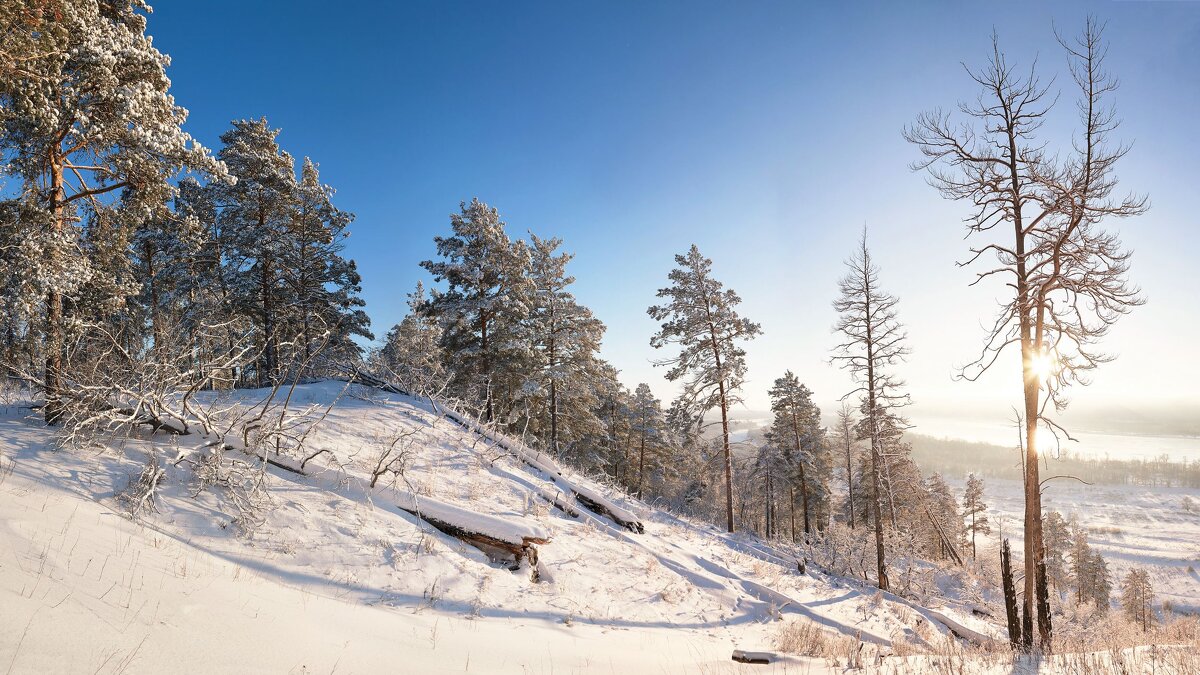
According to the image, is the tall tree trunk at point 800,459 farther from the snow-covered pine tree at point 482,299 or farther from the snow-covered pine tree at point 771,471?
the snow-covered pine tree at point 482,299

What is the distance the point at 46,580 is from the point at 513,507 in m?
6.43

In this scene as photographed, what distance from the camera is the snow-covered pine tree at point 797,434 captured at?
28.8 metres

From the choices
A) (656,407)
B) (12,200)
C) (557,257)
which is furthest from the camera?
(656,407)

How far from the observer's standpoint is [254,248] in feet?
55.3

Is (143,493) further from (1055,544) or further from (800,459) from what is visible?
(1055,544)

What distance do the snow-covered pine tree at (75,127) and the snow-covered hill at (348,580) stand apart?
2.61 m

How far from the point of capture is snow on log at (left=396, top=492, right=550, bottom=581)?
7.12 meters

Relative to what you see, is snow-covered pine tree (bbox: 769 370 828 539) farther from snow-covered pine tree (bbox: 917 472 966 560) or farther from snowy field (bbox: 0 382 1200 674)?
snowy field (bbox: 0 382 1200 674)

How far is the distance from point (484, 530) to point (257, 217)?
18.2 m

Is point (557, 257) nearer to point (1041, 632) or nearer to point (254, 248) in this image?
point (254, 248)

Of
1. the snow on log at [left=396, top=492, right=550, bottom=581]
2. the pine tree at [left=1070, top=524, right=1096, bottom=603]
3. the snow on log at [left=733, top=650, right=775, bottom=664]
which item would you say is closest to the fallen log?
the snow on log at [left=396, top=492, right=550, bottom=581]

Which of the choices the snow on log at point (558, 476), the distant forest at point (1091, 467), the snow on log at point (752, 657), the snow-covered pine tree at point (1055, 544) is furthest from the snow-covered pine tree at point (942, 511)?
the distant forest at point (1091, 467)

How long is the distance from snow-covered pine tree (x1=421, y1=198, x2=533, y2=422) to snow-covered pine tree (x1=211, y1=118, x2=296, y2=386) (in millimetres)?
5693

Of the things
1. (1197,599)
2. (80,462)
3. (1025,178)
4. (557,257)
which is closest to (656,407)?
(557,257)
